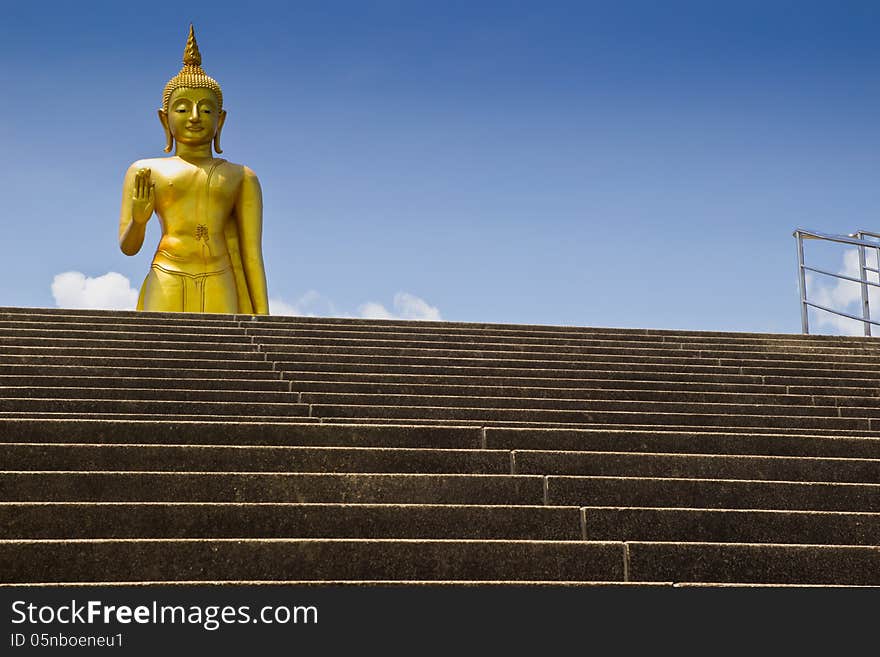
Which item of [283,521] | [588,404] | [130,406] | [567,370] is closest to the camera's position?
[283,521]

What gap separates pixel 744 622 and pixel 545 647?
2.12 feet

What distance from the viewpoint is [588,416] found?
666 centimetres

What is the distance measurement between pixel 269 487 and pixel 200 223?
27.1ft

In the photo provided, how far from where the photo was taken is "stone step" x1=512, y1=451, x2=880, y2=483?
5.39 m

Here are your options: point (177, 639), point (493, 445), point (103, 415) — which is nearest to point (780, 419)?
point (493, 445)

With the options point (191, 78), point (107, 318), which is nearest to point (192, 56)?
point (191, 78)

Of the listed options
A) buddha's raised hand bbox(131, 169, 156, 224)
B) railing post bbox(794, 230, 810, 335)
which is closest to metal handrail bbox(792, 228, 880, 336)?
railing post bbox(794, 230, 810, 335)

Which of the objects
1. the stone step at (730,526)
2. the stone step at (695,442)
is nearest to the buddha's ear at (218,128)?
the stone step at (695,442)

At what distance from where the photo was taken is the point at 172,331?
816cm

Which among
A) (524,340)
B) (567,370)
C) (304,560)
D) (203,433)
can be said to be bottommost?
(304,560)

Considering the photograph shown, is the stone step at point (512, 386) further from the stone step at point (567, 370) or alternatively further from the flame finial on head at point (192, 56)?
the flame finial on head at point (192, 56)

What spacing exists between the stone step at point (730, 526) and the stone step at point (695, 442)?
0.98 meters

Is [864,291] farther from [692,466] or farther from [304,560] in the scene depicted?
[304,560]

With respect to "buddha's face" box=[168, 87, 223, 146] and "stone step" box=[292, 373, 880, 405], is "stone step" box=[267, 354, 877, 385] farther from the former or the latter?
"buddha's face" box=[168, 87, 223, 146]
